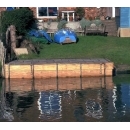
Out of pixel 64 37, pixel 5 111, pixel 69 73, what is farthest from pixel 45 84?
pixel 64 37

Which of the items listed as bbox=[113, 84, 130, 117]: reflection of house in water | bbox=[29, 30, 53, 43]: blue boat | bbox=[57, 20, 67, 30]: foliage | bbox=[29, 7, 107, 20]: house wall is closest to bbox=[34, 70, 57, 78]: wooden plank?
bbox=[113, 84, 130, 117]: reflection of house in water

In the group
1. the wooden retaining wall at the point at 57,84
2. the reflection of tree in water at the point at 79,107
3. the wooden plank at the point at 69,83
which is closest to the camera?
the reflection of tree in water at the point at 79,107

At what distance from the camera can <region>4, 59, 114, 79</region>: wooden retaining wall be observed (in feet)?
84.5

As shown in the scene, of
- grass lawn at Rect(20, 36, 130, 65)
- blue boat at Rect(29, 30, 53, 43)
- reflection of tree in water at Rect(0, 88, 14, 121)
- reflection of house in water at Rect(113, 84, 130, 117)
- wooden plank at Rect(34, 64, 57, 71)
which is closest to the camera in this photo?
reflection of tree in water at Rect(0, 88, 14, 121)

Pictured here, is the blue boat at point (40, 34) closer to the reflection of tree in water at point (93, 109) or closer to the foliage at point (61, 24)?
the foliage at point (61, 24)

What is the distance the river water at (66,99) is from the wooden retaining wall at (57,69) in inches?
15.6

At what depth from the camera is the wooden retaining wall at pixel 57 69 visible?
25766 millimetres

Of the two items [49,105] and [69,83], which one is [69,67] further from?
[49,105]

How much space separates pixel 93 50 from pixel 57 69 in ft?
16.8

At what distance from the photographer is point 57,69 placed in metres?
25.9

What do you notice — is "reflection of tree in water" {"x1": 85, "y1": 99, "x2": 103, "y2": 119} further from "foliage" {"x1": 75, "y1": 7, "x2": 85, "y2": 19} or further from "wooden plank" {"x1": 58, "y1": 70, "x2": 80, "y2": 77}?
"foliage" {"x1": 75, "y1": 7, "x2": 85, "y2": 19}

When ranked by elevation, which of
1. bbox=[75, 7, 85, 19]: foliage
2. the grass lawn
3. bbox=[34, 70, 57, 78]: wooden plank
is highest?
bbox=[75, 7, 85, 19]: foliage

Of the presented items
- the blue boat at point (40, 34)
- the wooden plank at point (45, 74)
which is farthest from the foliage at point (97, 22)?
the wooden plank at point (45, 74)
